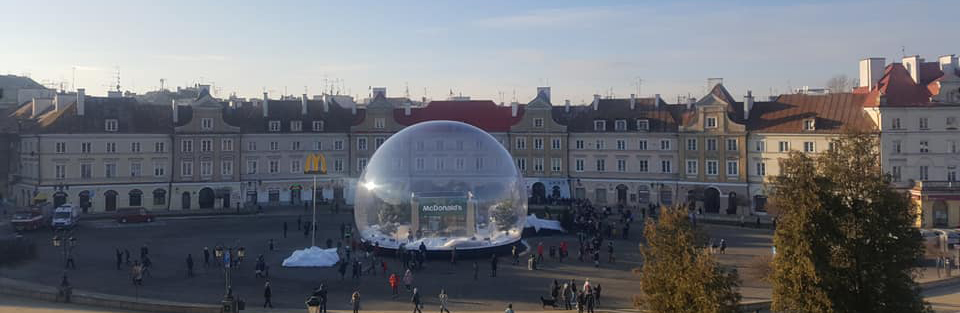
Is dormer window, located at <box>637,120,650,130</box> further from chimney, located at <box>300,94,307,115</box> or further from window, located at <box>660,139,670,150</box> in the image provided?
chimney, located at <box>300,94,307,115</box>

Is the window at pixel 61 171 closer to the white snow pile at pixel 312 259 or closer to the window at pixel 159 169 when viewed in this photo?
the window at pixel 159 169

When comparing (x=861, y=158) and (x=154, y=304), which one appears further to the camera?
(x=154, y=304)

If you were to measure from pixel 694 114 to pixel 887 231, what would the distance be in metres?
47.7

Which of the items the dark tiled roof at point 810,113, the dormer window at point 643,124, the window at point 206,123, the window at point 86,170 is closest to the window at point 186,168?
the window at point 206,123

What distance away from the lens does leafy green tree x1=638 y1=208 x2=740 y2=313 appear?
19.2 meters

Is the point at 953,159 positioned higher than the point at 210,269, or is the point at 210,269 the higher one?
the point at 953,159

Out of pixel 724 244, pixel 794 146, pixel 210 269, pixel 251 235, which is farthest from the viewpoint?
pixel 794 146

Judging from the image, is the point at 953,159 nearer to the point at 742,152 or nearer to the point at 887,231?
the point at 742,152

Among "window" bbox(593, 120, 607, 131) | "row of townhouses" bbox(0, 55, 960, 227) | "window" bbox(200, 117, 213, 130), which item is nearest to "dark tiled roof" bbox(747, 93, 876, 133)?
"row of townhouses" bbox(0, 55, 960, 227)

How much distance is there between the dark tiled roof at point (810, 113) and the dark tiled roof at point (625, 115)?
22.9ft

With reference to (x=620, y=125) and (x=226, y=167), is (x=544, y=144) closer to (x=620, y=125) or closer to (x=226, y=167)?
(x=620, y=125)

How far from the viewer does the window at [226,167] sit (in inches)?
2707

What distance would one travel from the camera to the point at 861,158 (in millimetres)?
19656

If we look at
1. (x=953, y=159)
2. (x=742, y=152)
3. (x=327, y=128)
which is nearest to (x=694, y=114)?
(x=742, y=152)
